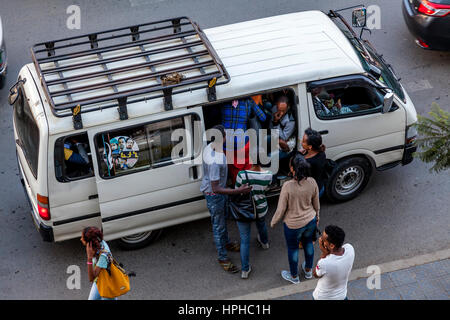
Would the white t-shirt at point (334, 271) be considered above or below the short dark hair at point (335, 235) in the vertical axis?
below

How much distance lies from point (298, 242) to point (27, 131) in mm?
3216

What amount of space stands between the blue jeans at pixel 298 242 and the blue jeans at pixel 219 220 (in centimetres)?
76

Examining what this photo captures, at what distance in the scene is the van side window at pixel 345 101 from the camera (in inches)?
289

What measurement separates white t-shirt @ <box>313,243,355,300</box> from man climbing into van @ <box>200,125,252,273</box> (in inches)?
49.9

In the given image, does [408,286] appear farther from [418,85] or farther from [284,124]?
[418,85]

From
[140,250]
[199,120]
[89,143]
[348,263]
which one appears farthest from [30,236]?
[348,263]

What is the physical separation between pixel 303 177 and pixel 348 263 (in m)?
0.99

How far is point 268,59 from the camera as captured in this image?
7156 millimetres

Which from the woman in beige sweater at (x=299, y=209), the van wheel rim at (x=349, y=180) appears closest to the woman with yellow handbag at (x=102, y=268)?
the woman in beige sweater at (x=299, y=209)

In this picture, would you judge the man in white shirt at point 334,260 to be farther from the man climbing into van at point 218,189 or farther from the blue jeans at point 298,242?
the man climbing into van at point 218,189

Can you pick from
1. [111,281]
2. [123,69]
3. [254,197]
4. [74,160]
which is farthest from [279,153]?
[111,281]

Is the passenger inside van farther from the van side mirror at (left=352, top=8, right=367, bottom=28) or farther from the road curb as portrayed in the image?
the van side mirror at (left=352, top=8, right=367, bottom=28)

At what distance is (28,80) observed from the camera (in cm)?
703
